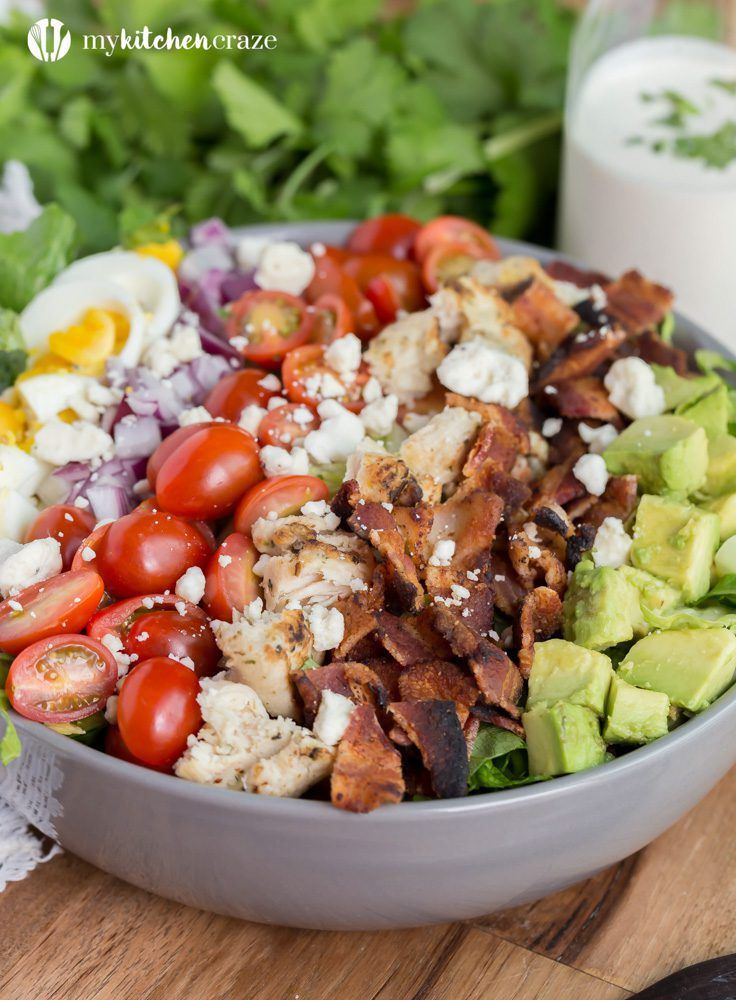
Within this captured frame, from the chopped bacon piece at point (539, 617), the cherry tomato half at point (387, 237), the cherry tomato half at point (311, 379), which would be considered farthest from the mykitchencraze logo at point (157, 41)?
the chopped bacon piece at point (539, 617)

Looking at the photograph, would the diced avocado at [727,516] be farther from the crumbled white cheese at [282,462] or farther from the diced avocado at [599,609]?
the crumbled white cheese at [282,462]

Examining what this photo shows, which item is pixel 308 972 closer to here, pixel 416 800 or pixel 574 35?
pixel 416 800

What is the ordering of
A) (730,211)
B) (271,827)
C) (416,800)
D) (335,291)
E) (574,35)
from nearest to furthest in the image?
1. (271,827)
2. (416,800)
3. (335,291)
4. (730,211)
5. (574,35)

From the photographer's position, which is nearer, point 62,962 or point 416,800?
point 416,800

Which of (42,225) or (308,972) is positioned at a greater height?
(42,225)

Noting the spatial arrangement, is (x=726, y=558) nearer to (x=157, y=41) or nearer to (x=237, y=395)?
(x=237, y=395)

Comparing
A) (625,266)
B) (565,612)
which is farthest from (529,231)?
(565,612)

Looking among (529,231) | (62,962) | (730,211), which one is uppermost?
(730,211)
